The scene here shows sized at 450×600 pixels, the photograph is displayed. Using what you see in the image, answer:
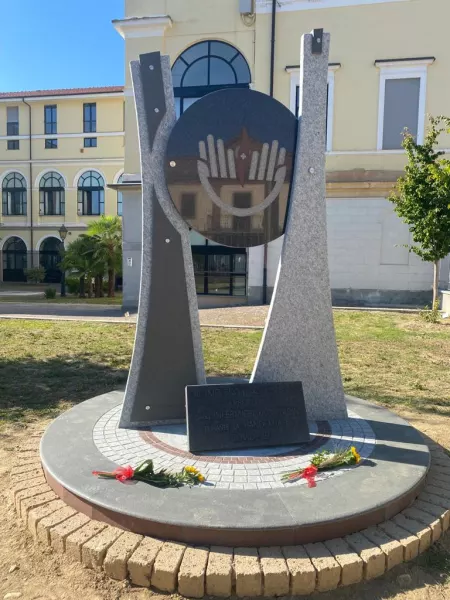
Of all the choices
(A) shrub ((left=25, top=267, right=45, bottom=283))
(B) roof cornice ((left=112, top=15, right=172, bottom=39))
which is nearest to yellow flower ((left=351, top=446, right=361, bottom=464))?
(B) roof cornice ((left=112, top=15, right=172, bottom=39))

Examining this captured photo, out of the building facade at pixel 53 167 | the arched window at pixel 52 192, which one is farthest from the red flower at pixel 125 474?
the arched window at pixel 52 192

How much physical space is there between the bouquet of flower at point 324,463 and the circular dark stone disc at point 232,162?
204 cm


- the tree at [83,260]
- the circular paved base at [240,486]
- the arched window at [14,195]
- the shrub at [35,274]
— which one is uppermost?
the arched window at [14,195]

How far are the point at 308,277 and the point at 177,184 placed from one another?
4.72 ft

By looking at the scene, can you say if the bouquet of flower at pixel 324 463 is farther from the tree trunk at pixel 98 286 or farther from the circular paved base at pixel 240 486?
the tree trunk at pixel 98 286

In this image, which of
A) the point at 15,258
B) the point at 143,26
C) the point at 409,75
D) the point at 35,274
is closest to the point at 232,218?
the point at 409,75

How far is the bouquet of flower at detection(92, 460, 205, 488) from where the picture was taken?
127 inches

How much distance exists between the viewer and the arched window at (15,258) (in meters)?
37.6

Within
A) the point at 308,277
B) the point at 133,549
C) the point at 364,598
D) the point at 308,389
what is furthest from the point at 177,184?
the point at 364,598

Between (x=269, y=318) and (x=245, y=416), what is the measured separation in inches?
38.0

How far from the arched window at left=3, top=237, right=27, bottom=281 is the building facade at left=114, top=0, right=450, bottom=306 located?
2262 centimetres

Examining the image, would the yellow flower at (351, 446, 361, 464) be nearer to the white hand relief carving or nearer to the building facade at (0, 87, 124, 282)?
the white hand relief carving

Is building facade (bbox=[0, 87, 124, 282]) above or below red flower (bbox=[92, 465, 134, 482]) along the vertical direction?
above

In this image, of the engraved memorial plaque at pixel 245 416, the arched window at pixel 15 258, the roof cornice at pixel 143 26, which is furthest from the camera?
the arched window at pixel 15 258
